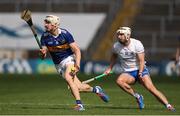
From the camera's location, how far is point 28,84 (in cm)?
2942

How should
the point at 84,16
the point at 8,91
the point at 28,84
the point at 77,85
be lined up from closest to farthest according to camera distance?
the point at 77,85, the point at 8,91, the point at 28,84, the point at 84,16

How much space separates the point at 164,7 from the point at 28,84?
47.9 ft

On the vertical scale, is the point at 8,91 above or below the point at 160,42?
above

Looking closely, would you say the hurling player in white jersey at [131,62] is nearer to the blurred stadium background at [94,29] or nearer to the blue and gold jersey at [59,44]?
the blue and gold jersey at [59,44]

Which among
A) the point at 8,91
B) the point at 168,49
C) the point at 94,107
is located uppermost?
the point at 94,107

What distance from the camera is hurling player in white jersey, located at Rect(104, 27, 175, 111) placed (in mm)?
17875

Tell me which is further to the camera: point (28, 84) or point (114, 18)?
point (114, 18)

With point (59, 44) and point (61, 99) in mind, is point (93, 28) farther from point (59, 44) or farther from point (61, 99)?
point (59, 44)

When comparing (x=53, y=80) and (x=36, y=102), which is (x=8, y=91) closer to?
(x=36, y=102)

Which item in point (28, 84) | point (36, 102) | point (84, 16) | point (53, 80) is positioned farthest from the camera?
point (84, 16)

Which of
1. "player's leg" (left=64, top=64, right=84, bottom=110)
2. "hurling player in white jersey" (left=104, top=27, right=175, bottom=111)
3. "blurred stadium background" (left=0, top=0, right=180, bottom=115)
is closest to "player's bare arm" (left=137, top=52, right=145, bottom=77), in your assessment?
"hurling player in white jersey" (left=104, top=27, right=175, bottom=111)

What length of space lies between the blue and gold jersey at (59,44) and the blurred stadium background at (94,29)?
18801 mm

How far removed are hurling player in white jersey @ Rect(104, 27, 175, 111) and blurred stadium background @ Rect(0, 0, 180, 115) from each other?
18.4 meters

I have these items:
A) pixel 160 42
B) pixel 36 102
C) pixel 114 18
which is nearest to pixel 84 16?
pixel 114 18
